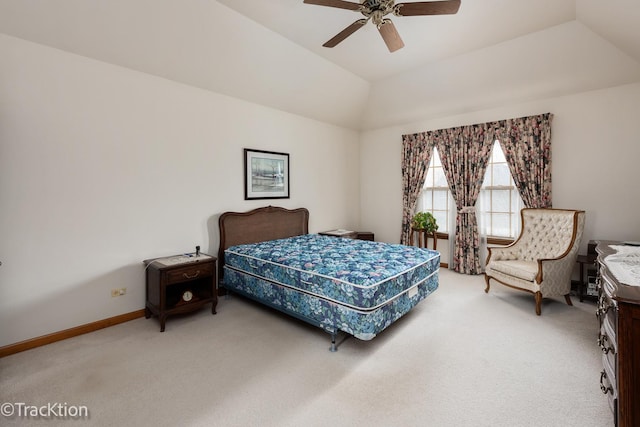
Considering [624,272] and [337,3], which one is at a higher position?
[337,3]

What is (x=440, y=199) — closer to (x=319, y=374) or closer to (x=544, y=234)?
(x=544, y=234)

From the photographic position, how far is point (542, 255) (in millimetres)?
3945

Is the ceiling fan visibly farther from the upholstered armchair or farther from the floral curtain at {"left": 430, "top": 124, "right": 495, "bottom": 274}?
the floral curtain at {"left": 430, "top": 124, "right": 495, "bottom": 274}

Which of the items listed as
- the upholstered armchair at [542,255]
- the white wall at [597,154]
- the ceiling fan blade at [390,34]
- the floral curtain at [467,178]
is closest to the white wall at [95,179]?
the ceiling fan blade at [390,34]

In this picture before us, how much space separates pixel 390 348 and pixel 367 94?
4473 millimetres

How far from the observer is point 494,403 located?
1952mm

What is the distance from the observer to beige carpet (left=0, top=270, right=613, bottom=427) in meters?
1.87

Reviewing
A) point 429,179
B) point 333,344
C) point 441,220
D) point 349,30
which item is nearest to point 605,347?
point 333,344

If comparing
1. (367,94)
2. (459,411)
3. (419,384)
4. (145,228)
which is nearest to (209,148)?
(145,228)

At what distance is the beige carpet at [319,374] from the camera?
1.87m

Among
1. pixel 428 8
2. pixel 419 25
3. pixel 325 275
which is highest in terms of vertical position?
pixel 419 25

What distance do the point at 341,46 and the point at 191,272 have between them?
11.3 ft

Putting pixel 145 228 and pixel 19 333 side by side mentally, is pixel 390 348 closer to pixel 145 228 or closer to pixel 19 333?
pixel 145 228

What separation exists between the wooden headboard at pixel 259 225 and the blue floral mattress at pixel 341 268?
7.9 inches
